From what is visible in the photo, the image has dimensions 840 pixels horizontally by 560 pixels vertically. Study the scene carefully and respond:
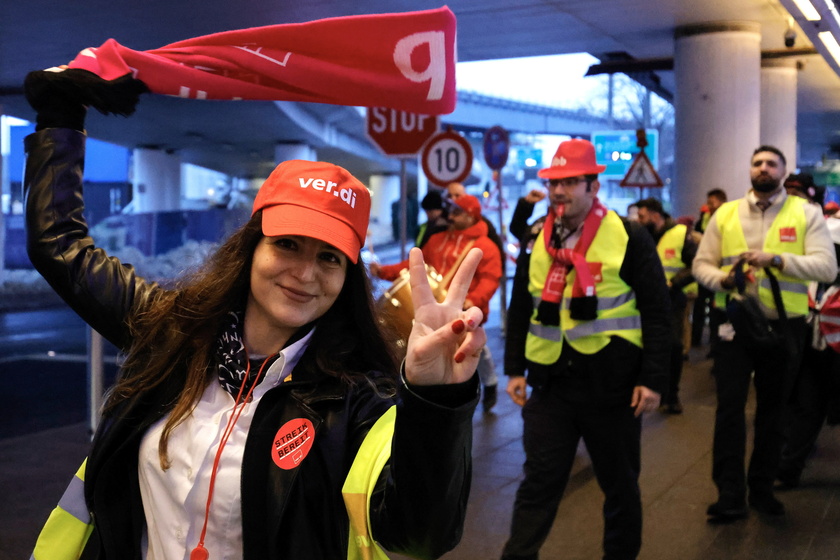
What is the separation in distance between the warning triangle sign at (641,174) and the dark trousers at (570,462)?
38.2 ft

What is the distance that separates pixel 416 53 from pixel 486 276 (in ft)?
21.6

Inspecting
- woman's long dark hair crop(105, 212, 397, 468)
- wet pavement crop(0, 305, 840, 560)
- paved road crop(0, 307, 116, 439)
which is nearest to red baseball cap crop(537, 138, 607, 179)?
wet pavement crop(0, 305, 840, 560)

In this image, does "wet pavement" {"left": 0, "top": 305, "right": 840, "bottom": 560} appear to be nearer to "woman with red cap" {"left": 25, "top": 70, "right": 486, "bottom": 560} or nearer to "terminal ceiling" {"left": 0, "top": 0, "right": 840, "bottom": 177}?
"woman with red cap" {"left": 25, "top": 70, "right": 486, "bottom": 560}

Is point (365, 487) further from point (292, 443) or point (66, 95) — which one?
point (66, 95)

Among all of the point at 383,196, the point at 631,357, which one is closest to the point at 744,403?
the point at 631,357

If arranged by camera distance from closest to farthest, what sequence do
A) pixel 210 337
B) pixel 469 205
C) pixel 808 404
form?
1. pixel 210 337
2. pixel 808 404
3. pixel 469 205

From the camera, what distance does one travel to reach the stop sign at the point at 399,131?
11.0m

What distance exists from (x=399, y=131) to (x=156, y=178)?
37544mm

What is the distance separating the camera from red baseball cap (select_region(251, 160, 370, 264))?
234 centimetres

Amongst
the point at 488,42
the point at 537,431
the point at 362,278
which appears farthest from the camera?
A: the point at 488,42

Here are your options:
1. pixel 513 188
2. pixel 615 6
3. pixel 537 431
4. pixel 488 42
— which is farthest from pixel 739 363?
pixel 513 188

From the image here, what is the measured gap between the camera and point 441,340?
1896 millimetres

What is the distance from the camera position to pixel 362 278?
8.25 feet

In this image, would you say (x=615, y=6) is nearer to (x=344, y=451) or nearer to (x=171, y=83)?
(x=171, y=83)
